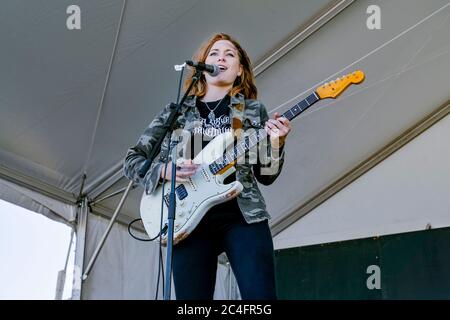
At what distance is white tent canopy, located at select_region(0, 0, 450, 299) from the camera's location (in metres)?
2.93

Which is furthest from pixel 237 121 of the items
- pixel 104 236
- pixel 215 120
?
pixel 104 236

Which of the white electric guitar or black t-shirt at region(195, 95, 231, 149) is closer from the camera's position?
the white electric guitar

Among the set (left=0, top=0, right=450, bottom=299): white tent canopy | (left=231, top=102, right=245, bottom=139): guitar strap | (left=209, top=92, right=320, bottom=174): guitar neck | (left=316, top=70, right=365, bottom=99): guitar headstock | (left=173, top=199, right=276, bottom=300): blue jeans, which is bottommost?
(left=173, top=199, right=276, bottom=300): blue jeans

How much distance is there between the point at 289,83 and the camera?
3.55 metres

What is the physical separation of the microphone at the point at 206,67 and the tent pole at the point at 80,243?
1990mm

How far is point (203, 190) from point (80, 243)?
1.99 m

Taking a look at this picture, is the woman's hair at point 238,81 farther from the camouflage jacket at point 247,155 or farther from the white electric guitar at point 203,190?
the white electric guitar at point 203,190

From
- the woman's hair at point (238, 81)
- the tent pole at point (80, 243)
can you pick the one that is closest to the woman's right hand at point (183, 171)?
the woman's hair at point (238, 81)

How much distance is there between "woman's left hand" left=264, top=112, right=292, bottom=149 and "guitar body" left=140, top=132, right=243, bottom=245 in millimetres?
129

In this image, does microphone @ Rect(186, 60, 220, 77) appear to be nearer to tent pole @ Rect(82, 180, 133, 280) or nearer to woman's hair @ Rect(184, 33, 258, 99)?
woman's hair @ Rect(184, 33, 258, 99)

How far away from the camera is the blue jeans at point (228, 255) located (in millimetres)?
1532

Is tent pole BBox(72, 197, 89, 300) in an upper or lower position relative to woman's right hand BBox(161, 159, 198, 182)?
upper

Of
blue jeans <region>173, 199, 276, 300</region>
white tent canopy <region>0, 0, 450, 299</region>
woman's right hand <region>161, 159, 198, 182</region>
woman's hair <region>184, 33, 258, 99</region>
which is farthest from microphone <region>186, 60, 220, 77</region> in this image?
white tent canopy <region>0, 0, 450, 299</region>

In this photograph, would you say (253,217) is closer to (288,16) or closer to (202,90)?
(202,90)
